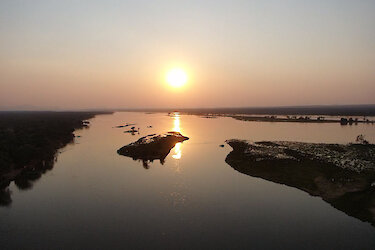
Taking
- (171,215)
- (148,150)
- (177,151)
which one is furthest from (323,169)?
(148,150)

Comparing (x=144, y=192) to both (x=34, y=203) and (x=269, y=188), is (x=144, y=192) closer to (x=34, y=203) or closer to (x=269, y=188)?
(x=34, y=203)

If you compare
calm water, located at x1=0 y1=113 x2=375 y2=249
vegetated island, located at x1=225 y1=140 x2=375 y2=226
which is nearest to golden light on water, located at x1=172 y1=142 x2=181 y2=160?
calm water, located at x1=0 y1=113 x2=375 y2=249

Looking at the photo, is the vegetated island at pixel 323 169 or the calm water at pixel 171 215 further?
the vegetated island at pixel 323 169

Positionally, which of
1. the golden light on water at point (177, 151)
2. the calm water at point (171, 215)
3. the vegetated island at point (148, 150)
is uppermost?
the vegetated island at point (148, 150)

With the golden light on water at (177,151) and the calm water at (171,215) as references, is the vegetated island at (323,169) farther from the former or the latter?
the golden light on water at (177,151)

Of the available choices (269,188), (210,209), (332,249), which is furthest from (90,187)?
(332,249)

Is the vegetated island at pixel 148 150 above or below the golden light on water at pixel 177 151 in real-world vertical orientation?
above

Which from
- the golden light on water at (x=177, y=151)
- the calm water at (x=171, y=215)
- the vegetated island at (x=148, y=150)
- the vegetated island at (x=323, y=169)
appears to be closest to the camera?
the calm water at (x=171, y=215)

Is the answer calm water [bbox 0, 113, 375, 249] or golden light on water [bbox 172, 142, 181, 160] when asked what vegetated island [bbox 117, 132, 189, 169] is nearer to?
golden light on water [bbox 172, 142, 181, 160]

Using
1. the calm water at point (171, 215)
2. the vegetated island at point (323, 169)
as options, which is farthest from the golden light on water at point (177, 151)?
the vegetated island at point (323, 169)
